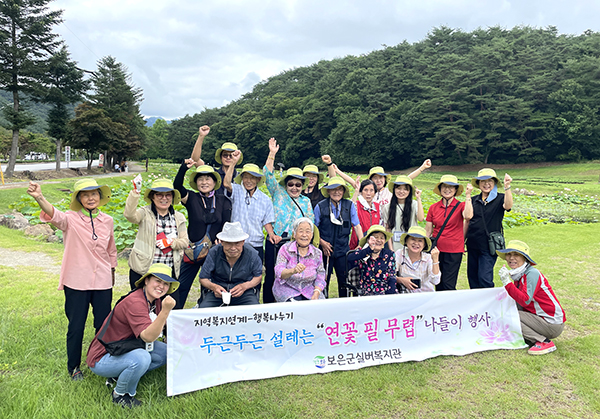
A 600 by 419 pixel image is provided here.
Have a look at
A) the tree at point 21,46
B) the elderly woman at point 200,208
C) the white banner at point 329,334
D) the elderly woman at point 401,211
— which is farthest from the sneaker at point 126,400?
the tree at point 21,46

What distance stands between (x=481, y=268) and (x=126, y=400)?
13.8 feet

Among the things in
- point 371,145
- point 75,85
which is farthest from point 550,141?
point 75,85

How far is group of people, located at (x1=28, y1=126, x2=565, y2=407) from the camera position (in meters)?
3.06

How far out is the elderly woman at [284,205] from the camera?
472cm

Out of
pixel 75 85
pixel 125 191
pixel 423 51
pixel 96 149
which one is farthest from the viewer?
pixel 423 51

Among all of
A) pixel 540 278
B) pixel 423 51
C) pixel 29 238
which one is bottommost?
pixel 29 238

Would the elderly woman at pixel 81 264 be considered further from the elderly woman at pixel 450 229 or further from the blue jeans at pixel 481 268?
the blue jeans at pixel 481 268

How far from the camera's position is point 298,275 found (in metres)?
4.07

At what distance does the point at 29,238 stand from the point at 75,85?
20535 mm

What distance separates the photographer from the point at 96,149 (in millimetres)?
30125

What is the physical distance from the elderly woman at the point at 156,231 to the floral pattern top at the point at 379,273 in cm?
205

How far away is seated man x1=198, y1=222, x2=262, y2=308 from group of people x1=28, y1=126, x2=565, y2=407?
11 millimetres

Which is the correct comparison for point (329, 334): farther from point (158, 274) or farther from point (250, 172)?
point (250, 172)

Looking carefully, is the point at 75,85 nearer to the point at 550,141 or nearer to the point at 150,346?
the point at 150,346
